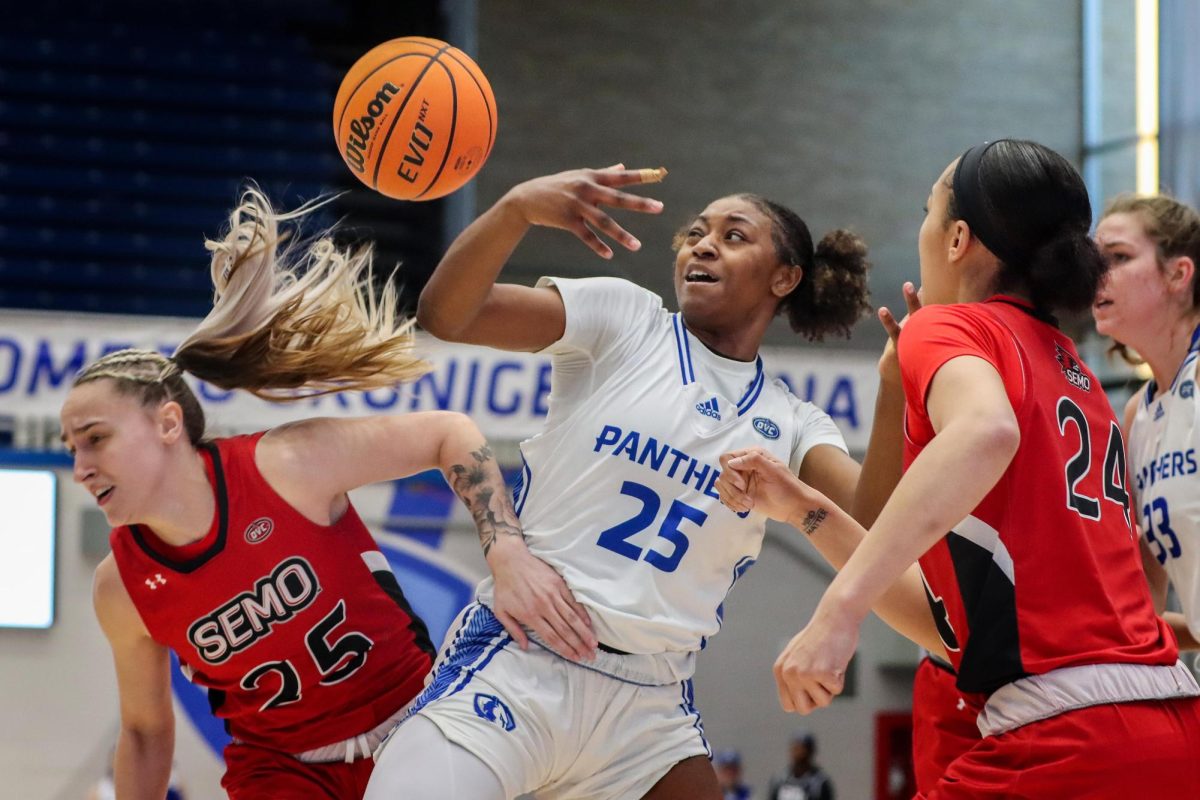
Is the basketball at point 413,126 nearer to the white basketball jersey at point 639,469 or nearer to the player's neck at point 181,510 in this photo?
the white basketball jersey at point 639,469

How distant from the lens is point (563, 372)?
327cm

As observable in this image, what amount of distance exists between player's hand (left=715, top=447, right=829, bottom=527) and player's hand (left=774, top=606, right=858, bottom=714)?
50 centimetres

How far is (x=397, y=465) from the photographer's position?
3363 millimetres

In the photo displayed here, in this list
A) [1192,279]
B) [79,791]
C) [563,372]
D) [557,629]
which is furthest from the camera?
[79,791]

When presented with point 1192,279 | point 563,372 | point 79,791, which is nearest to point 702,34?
point 79,791

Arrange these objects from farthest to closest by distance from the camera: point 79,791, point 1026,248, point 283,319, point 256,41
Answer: point 256,41, point 79,791, point 283,319, point 1026,248

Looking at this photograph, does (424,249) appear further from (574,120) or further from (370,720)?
(370,720)

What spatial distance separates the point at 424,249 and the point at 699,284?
707cm

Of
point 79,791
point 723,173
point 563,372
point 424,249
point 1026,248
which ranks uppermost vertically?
point 723,173

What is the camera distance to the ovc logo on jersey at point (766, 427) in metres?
3.24

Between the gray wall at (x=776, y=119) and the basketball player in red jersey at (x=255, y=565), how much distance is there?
6601 mm

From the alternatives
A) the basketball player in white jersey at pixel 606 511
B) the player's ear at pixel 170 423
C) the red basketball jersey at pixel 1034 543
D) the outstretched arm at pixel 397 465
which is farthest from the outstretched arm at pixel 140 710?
the red basketball jersey at pixel 1034 543

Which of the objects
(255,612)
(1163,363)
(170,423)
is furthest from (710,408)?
(1163,363)

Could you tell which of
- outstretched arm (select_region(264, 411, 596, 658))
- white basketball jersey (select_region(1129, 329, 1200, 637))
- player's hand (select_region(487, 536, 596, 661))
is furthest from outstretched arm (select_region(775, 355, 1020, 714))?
white basketball jersey (select_region(1129, 329, 1200, 637))
